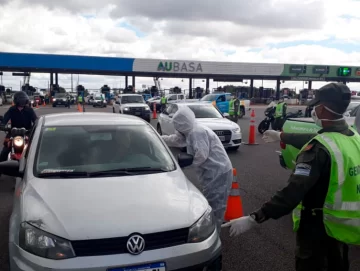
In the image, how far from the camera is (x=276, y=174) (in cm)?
835

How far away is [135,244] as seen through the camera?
277 centimetres

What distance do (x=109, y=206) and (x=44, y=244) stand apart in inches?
22.2

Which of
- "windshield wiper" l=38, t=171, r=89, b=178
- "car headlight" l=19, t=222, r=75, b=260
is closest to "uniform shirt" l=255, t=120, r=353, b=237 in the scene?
"car headlight" l=19, t=222, r=75, b=260

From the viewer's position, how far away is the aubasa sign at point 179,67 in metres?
44.4

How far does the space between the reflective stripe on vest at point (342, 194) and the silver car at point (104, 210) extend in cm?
108

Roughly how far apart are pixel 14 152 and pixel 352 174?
6.39 m

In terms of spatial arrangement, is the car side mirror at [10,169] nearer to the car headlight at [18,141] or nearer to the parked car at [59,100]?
the car headlight at [18,141]

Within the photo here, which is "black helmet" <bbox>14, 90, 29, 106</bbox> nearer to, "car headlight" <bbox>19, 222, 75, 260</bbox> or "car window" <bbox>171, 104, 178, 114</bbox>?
"car headlight" <bbox>19, 222, 75, 260</bbox>

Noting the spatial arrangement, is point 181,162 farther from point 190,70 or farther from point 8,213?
point 190,70

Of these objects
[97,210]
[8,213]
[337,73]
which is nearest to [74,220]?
[97,210]

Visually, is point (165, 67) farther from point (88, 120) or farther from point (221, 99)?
point (88, 120)

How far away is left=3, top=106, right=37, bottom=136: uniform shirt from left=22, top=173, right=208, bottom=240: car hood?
429cm

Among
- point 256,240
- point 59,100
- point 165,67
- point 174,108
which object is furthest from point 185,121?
point 165,67

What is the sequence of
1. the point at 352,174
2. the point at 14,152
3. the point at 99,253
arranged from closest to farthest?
the point at 352,174 → the point at 99,253 → the point at 14,152
